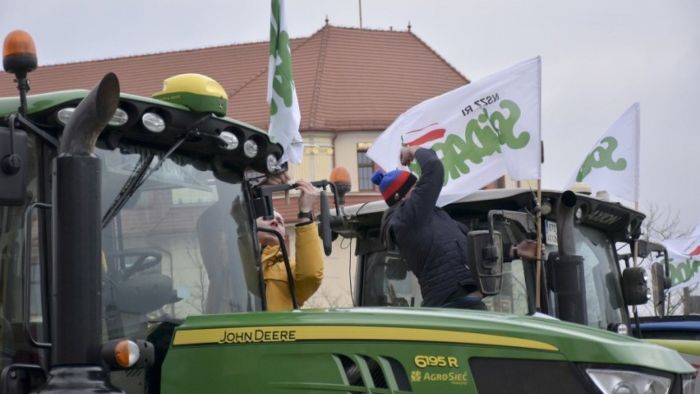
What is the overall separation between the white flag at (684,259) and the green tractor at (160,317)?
12.6 metres

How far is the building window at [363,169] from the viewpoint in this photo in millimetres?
43438

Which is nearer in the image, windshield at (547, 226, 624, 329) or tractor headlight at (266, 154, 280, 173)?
tractor headlight at (266, 154, 280, 173)

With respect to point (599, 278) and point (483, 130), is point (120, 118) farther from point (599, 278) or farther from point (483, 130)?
point (599, 278)

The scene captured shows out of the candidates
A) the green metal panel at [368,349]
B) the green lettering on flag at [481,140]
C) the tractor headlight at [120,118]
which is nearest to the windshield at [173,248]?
the tractor headlight at [120,118]

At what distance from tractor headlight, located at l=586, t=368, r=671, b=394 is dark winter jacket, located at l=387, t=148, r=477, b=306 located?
2.50 metres

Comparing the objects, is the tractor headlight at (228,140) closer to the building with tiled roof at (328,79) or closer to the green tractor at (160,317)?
the green tractor at (160,317)

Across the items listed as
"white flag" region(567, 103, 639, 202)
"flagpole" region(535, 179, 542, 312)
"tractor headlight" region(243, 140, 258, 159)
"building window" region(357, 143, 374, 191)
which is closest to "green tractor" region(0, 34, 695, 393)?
"tractor headlight" region(243, 140, 258, 159)

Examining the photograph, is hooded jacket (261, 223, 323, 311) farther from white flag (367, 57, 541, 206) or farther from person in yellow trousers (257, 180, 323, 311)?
white flag (367, 57, 541, 206)

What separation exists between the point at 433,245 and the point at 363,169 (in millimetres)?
36736

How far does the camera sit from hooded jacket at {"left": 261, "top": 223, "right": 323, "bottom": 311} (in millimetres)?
6297

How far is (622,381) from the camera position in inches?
175

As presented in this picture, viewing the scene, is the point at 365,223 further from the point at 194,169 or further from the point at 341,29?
the point at 341,29

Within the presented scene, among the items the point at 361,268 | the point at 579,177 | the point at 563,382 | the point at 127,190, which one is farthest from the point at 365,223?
the point at 563,382

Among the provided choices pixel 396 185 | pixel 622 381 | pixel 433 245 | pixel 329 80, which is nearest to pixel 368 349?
pixel 622 381
